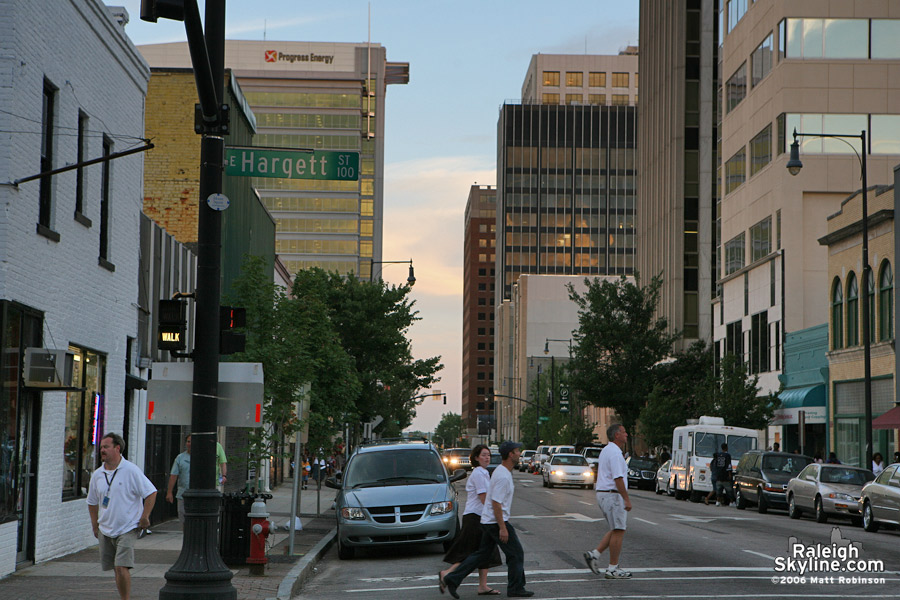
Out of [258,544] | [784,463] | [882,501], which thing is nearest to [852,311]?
[784,463]

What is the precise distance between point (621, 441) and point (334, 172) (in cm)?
472

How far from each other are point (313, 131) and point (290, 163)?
124m

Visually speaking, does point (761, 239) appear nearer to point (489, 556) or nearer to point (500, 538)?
point (489, 556)

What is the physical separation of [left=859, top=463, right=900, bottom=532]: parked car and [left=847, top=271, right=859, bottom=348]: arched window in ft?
58.2

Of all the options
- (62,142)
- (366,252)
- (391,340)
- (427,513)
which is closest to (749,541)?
(427,513)

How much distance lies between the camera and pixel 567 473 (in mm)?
47062

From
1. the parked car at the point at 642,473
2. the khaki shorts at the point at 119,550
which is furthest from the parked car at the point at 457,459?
the khaki shorts at the point at 119,550

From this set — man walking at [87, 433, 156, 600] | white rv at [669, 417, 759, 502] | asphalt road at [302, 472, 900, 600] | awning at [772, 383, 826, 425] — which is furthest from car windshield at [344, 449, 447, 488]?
awning at [772, 383, 826, 425]

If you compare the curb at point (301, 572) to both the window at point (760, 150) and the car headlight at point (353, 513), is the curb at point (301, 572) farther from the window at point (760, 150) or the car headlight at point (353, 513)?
the window at point (760, 150)

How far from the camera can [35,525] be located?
1517cm

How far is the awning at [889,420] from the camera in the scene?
117 feet

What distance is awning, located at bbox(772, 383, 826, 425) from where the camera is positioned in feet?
146

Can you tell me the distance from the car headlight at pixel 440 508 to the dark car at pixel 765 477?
54.6 ft

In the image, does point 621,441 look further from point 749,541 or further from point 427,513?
point 749,541
